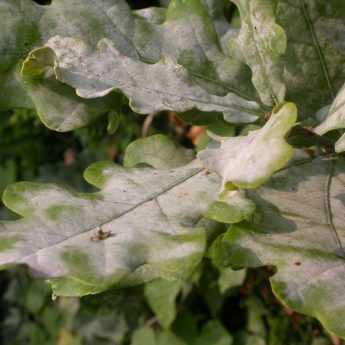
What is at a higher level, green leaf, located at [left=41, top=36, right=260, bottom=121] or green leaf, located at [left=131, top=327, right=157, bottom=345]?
green leaf, located at [left=41, top=36, right=260, bottom=121]

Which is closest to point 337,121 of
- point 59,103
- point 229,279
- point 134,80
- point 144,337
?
point 134,80

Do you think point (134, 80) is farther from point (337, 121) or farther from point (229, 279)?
point (229, 279)

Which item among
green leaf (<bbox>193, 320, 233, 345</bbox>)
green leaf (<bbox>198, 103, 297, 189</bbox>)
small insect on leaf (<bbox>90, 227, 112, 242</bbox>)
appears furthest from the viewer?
green leaf (<bbox>193, 320, 233, 345</bbox>)

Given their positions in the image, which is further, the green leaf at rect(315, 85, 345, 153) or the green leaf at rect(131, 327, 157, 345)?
the green leaf at rect(131, 327, 157, 345)

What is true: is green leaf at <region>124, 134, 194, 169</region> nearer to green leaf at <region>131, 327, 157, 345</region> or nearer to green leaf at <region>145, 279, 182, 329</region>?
green leaf at <region>145, 279, 182, 329</region>

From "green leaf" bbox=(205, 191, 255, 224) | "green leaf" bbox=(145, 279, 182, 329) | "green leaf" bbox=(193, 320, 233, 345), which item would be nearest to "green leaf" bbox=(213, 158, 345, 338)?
"green leaf" bbox=(205, 191, 255, 224)
